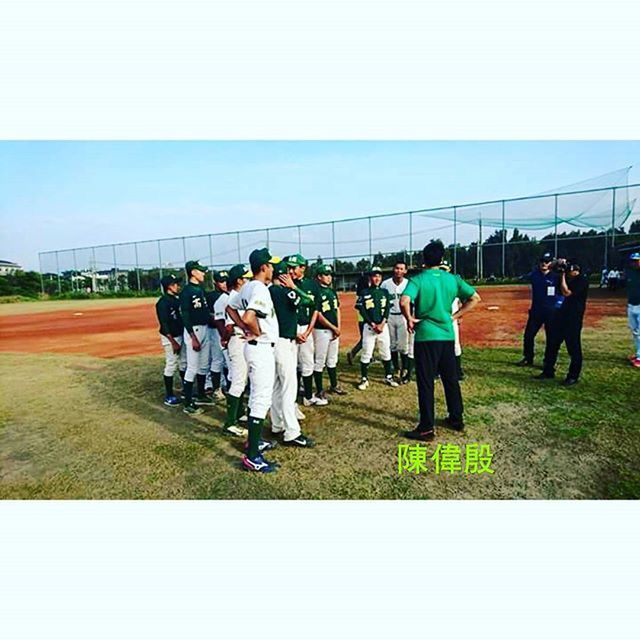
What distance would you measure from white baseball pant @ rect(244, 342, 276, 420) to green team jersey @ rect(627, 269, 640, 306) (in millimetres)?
5477

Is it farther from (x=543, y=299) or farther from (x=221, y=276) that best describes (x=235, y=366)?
(x=543, y=299)

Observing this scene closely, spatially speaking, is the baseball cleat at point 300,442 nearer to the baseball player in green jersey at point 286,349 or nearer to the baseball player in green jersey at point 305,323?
the baseball player in green jersey at point 286,349

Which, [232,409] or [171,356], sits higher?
[171,356]

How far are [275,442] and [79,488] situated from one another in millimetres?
1536

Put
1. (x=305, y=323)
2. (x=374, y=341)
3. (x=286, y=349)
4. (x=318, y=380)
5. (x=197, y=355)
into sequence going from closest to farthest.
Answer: (x=286, y=349), (x=305, y=323), (x=197, y=355), (x=318, y=380), (x=374, y=341)

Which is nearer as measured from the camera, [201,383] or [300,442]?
[300,442]

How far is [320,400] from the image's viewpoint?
4.74 m

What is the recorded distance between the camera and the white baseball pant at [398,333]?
5653 millimetres

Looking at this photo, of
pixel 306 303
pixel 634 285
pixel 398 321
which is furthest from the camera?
pixel 634 285

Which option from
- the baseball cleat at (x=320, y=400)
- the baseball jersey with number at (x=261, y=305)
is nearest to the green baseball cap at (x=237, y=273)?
the baseball jersey with number at (x=261, y=305)

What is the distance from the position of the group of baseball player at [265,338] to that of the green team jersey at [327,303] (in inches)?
0.5

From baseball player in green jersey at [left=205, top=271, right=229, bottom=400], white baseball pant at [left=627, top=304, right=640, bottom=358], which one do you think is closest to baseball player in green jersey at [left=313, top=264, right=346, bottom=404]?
baseball player in green jersey at [left=205, top=271, right=229, bottom=400]

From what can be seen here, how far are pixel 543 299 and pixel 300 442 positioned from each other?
4.19 m

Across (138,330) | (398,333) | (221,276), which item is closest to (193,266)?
(221,276)
